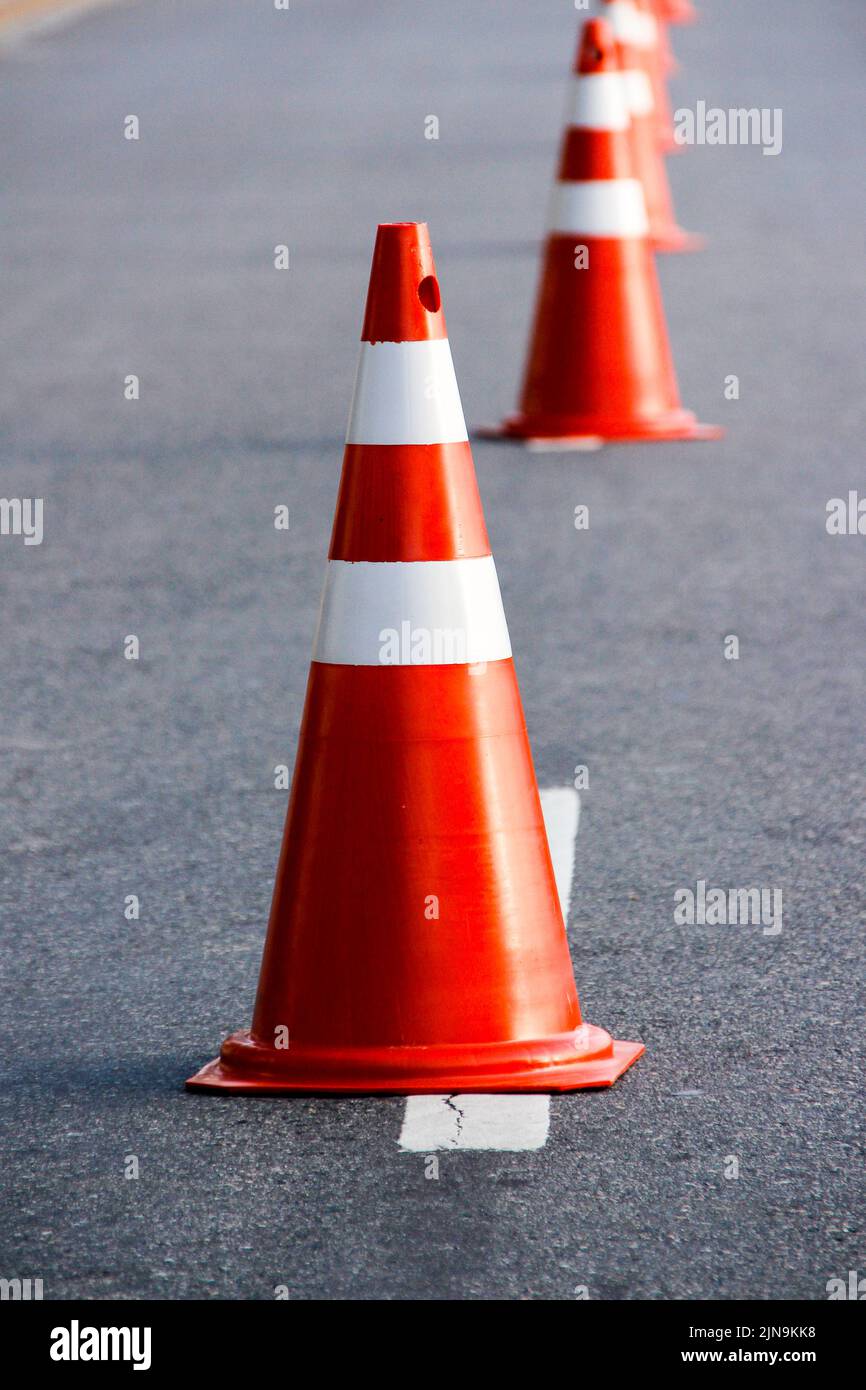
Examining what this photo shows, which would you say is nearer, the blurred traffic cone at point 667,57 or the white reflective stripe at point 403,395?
the white reflective stripe at point 403,395

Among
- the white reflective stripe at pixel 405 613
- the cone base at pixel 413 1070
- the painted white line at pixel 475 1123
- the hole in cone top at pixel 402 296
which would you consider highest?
the hole in cone top at pixel 402 296

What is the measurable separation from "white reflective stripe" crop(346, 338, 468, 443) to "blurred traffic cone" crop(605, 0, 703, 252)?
968 cm

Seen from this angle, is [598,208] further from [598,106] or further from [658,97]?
[658,97]

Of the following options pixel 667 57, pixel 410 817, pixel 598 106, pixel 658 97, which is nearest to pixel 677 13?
pixel 667 57

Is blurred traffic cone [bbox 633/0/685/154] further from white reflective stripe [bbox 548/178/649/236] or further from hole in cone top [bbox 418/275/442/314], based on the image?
hole in cone top [bbox 418/275/442/314]

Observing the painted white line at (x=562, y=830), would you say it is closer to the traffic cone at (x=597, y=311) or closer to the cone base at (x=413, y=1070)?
the cone base at (x=413, y=1070)

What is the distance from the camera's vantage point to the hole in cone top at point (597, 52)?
29.1 ft

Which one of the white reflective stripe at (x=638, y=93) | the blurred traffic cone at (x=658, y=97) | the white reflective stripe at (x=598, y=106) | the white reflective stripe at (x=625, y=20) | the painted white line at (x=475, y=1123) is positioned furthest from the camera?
the blurred traffic cone at (x=658, y=97)

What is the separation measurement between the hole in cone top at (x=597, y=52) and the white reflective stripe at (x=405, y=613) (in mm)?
5615

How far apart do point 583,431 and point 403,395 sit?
5132 mm

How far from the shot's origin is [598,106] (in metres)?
8.64

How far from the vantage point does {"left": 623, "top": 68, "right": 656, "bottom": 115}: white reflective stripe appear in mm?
13898

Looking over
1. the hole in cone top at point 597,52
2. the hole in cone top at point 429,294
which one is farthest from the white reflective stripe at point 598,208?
the hole in cone top at point 429,294
